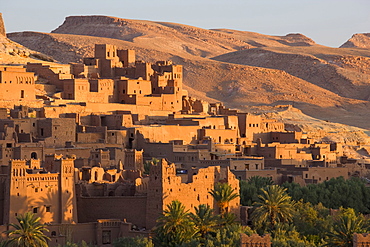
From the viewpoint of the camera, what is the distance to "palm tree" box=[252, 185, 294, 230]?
157 feet

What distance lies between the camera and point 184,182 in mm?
47750

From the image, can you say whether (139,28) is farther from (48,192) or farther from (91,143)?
(48,192)

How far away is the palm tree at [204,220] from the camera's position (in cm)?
4541

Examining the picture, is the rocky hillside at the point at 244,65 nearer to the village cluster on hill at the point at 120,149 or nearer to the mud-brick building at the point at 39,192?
the village cluster on hill at the point at 120,149

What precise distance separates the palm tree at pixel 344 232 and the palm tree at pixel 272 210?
354 centimetres

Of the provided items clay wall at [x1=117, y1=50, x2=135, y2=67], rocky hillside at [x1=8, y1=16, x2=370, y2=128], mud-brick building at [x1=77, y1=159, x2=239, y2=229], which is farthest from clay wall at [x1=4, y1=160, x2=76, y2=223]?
rocky hillside at [x1=8, y1=16, x2=370, y2=128]

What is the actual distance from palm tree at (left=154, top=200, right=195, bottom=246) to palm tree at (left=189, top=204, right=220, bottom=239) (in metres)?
0.58

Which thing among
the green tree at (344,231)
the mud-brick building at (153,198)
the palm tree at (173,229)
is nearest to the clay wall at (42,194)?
the mud-brick building at (153,198)

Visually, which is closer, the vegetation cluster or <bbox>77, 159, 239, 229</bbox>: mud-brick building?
the vegetation cluster

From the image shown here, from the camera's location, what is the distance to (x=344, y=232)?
43.9m

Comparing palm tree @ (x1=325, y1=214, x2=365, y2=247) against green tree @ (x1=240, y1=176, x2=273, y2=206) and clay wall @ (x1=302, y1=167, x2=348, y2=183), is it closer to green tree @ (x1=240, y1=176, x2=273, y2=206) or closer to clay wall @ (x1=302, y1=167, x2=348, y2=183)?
green tree @ (x1=240, y1=176, x2=273, y2=206)

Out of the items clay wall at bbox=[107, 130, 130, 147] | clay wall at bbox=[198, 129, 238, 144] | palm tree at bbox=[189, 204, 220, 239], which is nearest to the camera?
palm tree at bbox=[189, 204, 220, 239]

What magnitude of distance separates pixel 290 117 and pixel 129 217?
45724 mm

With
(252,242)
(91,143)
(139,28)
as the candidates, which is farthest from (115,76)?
(139,28)
